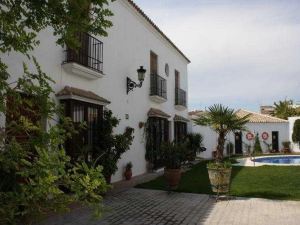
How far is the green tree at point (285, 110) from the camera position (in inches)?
2088

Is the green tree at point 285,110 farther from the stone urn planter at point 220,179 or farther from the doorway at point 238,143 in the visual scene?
the stone urn planter at point 220,179

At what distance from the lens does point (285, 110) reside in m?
54.2

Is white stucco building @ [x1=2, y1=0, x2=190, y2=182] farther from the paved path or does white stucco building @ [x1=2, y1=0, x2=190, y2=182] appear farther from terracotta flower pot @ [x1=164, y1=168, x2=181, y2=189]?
the paved path

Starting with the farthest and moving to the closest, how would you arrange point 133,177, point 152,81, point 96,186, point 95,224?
1. point 152,81
2. point 133,177
3. point 95,224
4. point 96,186

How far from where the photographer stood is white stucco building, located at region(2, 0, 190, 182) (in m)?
10.9

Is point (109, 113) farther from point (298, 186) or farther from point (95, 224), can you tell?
point (298, 186)

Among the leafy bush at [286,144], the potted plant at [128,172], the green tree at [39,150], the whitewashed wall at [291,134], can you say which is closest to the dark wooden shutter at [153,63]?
the potted plant at [128,172]

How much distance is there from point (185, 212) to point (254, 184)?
17.9 ft

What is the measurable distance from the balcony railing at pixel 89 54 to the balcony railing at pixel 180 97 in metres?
11.4

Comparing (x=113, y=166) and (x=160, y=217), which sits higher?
(x=113, y=166)

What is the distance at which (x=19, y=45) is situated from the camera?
3486 millimetres

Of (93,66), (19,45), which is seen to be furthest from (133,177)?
(19,45)

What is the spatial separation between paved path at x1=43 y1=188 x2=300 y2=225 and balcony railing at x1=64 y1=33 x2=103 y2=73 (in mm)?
4104

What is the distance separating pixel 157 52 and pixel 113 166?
10554mm
